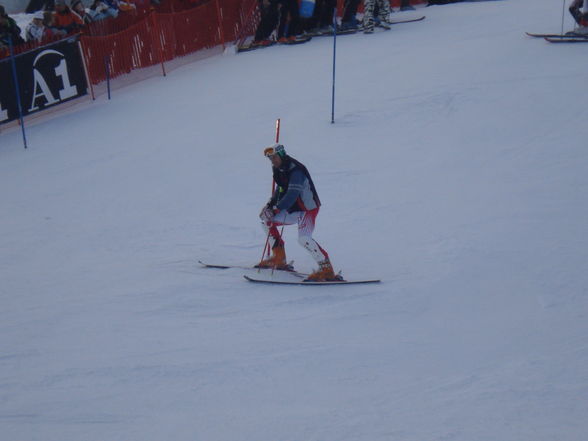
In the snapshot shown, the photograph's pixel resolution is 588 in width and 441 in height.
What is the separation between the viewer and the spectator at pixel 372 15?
60.2 ft

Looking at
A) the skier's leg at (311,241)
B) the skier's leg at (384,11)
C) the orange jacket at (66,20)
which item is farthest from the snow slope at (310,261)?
the skier's leg at (384,11)

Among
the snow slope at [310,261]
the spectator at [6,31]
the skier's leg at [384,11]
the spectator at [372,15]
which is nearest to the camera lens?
the snow slope at [310,261]

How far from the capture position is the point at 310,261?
8914mm

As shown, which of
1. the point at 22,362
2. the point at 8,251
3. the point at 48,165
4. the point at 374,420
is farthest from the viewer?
the point at 48,165

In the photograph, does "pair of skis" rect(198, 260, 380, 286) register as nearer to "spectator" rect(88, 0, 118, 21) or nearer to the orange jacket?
the orange jacket

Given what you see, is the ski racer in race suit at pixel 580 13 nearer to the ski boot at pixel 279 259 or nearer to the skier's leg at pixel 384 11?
the skier's leg at pixel 384 11

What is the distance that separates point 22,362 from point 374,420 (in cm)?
334

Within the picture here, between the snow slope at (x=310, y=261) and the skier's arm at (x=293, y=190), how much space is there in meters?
0.99

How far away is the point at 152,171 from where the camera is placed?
11922 millimetres

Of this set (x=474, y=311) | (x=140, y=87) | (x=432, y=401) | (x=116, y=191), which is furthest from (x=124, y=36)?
(x=432, y=401)

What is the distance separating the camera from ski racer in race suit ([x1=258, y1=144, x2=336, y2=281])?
7.59 meters

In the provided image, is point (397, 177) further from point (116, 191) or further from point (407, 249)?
point (116, 191)

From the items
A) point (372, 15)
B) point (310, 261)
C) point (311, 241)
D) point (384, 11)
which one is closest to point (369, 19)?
A: point (372, 15)

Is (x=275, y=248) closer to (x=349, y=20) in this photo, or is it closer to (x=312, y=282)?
(x=312, y=282)
